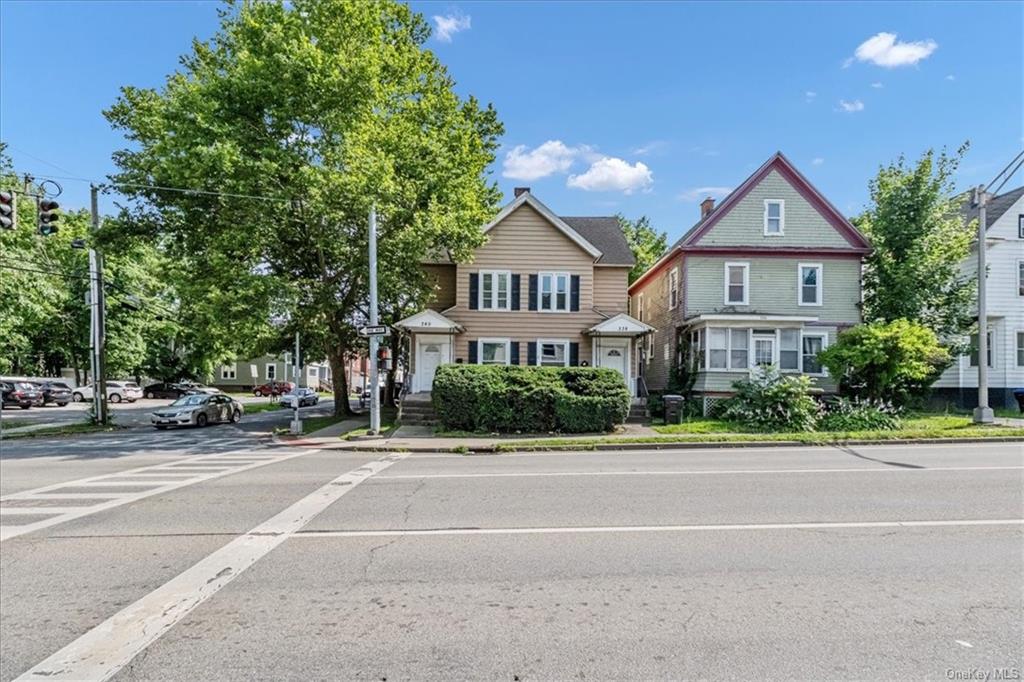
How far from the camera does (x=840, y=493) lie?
28.1 feet

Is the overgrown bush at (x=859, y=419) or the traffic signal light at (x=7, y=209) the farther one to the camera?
the overgrown bush at (x=859, y=419)

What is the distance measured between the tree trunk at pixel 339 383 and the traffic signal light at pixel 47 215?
12492 mm

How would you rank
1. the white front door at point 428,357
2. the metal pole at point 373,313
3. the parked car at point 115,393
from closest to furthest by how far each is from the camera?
the metal pole at point 373,313
the white front door at point 428,357
the parked car at point 115,393

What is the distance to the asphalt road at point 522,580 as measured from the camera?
375 centimetres

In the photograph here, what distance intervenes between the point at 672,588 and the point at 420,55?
86.0 ft

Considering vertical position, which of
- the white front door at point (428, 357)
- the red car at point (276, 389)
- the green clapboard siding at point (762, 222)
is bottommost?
the red car at point (276, 389)

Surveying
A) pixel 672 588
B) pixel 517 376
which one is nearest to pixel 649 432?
pixel 517 376

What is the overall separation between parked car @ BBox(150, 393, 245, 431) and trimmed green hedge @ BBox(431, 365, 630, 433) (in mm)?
12489

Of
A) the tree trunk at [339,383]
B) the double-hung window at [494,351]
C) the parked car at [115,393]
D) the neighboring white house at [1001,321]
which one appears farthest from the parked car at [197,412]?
the neighboring white house at [1001,321]

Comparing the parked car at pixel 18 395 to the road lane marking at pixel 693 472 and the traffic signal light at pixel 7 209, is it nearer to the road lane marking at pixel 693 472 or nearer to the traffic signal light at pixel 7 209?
the traffic signal light at pixel 7 209

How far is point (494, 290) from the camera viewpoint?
25.3 metres

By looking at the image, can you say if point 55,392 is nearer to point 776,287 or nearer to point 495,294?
point 495,294

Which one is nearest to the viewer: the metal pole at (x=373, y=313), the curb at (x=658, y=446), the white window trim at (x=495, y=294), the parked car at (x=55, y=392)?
the curb at (x=658, y=446)

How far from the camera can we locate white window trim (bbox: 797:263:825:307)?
80.1ft
